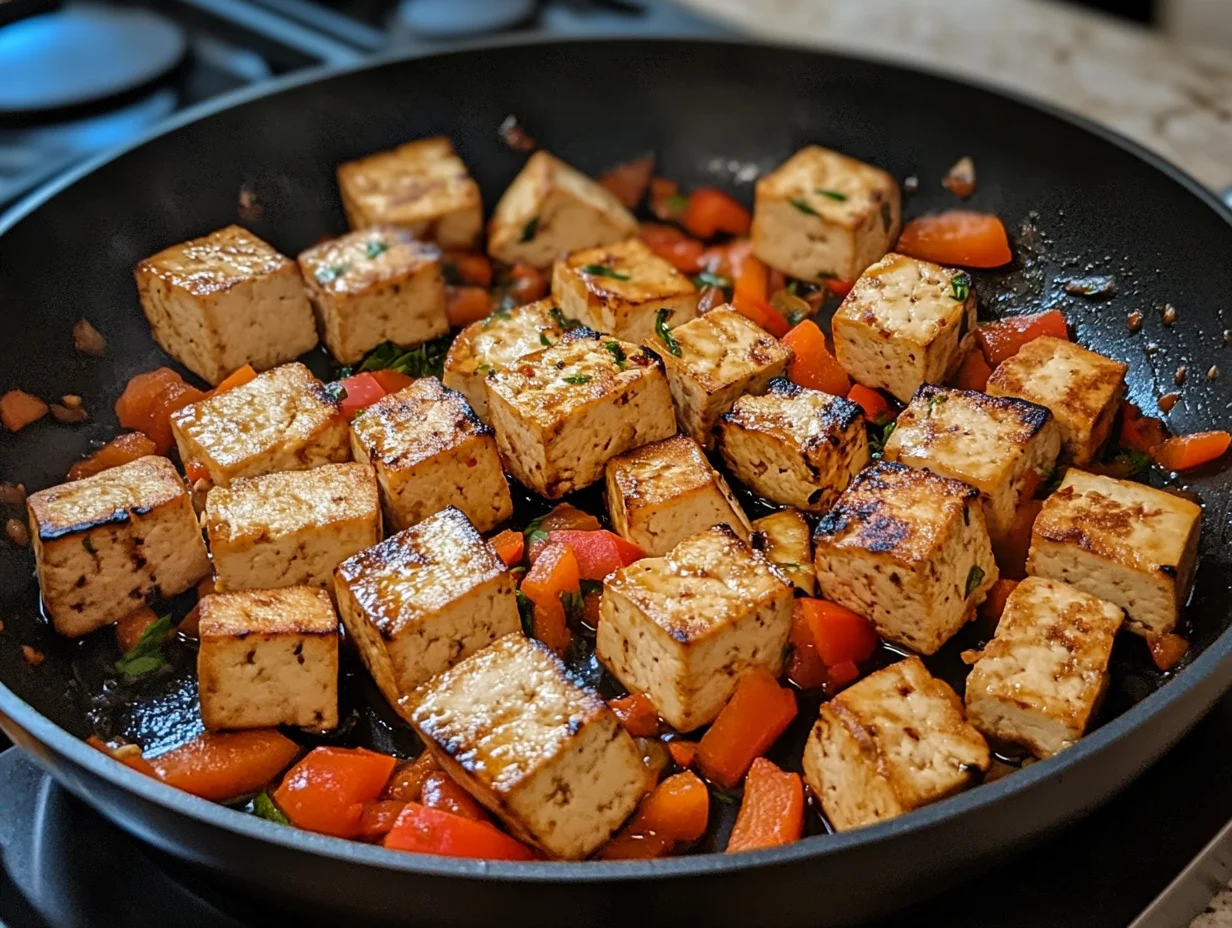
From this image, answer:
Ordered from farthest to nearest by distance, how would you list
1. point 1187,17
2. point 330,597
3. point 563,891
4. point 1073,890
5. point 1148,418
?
point 1187,17, point 1148,418, point 330,597, point 1073,890, point 563,891

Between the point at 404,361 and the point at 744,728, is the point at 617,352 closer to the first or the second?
the point at 404,361

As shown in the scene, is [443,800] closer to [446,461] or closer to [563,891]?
[563,891]

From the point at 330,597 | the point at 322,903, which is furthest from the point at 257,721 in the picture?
the point at 322,903

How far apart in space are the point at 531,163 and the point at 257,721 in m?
1.62

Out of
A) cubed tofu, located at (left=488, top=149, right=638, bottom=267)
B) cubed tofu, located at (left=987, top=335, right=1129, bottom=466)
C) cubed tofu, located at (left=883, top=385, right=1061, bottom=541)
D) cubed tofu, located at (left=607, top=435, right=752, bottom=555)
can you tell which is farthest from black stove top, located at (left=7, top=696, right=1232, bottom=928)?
cubed tofu, located at (left=488, top=149, right=638, bottom=267)

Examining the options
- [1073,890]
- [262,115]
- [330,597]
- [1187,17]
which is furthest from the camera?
[1187,17]

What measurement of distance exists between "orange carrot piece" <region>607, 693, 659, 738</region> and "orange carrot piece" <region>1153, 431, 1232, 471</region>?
1.15 metres

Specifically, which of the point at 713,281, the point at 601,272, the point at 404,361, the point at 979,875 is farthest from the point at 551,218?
the point at 979,875

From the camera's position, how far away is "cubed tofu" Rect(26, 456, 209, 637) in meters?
2.08

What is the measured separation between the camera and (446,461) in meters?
2.24

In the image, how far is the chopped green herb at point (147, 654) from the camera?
2.10 m

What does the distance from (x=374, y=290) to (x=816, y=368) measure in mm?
993

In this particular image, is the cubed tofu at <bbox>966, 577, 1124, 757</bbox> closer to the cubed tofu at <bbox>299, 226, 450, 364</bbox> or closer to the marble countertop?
the cubed tofu at <bbox>299, 226, 450, 364</bbox>

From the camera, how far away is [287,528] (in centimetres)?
212
